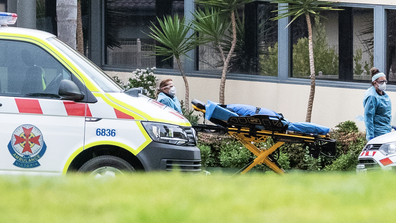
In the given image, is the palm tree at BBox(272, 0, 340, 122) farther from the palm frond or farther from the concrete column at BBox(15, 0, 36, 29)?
the concrete column at BBox(15, 0, 36, 29)

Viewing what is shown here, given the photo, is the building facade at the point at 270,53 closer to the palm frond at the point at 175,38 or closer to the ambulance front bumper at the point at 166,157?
the palm frond at the point at 175,38

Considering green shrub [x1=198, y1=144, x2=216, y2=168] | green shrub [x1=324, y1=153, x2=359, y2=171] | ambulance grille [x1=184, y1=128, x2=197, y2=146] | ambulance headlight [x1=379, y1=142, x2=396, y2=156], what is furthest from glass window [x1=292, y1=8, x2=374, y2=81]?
ambulance grille [x1=184, y1=128, x2=197, y2=146]

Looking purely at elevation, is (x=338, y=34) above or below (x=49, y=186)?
above

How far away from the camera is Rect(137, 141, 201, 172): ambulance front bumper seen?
5.36 metres

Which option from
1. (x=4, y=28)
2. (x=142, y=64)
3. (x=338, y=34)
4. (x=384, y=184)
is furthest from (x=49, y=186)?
(x=142, y=64)

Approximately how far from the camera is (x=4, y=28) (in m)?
5.74

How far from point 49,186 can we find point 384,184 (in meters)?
1.68

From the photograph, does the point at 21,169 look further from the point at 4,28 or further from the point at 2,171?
the point at 4,28

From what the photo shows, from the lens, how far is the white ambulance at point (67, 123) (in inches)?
209

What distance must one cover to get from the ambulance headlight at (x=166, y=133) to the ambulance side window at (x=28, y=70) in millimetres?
931

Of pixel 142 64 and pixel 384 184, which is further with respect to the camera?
pixel 142 64

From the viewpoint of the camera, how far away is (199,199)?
2623mm

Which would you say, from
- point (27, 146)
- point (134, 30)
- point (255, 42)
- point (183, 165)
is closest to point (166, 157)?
point (183, 165)

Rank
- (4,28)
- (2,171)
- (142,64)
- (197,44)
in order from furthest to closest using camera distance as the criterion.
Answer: (142,64), (197,44), (4,28), (2,171)
